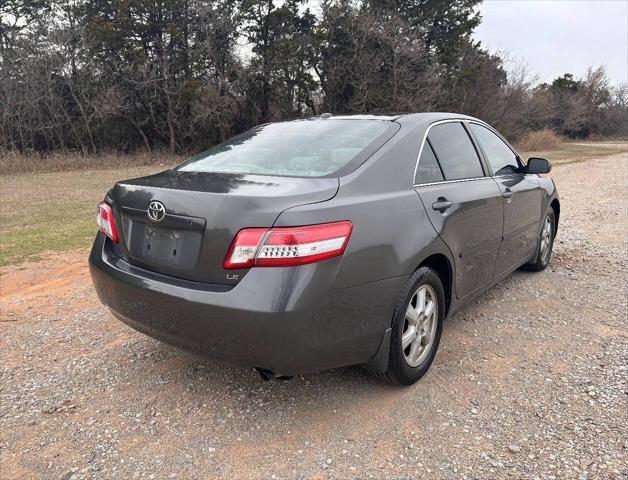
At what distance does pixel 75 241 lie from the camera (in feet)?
21.9

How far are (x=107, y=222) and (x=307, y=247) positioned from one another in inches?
54.5

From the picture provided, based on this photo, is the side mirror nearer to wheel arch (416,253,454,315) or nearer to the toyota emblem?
wheel arch (416,253,454,315)

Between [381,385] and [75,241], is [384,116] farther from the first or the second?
[75,241]

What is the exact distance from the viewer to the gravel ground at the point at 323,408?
221 cm

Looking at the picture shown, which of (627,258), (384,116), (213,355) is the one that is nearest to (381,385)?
(213,355)

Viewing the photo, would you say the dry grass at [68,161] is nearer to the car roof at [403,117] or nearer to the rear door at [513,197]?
the car roof at [403,117]

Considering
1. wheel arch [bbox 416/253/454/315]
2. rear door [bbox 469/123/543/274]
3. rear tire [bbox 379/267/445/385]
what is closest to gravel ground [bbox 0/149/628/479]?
rear tire [bbox 379/267/445/385]

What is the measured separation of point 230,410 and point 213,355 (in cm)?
46

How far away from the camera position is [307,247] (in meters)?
2.13

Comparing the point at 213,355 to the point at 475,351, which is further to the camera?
the point at 475,351

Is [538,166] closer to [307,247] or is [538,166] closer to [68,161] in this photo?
[307,247]

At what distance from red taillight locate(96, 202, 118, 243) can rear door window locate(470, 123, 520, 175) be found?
267 cm

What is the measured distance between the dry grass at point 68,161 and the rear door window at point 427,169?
18.7m

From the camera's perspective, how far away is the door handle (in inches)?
112
